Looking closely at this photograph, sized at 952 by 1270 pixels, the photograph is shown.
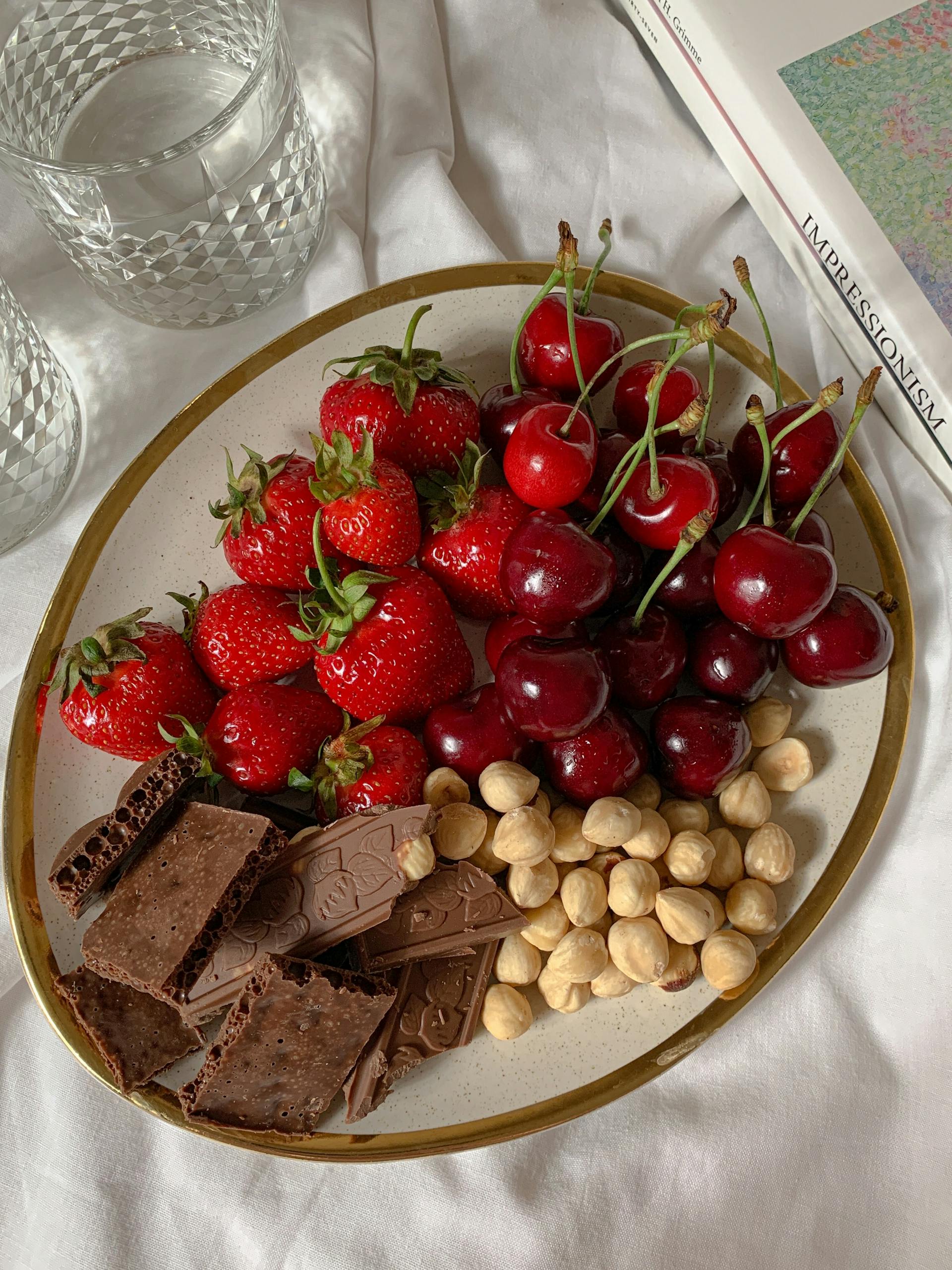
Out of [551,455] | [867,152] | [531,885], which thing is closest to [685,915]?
[531,885]

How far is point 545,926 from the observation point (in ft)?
3.51

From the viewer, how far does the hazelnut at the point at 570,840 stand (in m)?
1.09

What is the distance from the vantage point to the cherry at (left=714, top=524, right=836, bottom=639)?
1001mm

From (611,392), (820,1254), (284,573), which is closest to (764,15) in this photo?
(611,392)

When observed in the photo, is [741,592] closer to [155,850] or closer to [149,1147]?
[155,850]

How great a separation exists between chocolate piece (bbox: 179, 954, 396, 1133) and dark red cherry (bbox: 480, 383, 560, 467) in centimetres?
57

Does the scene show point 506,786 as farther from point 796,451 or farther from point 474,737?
point 796,451

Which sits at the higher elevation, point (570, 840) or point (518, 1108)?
point (570, 840)

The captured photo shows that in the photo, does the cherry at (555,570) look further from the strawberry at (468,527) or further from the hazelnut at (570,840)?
the hazelnut at (570,840)

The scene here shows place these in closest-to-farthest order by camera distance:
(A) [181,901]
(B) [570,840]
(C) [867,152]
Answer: (A) [181,901], (B) [570,840], (C) [867,152]

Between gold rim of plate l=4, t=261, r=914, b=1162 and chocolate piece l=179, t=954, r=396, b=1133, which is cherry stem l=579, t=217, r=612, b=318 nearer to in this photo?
gold rim of plate l=4, t=261, r=914, b=1162

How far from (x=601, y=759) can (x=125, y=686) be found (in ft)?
1.61

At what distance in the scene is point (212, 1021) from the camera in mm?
1066

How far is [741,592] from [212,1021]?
683 millimetres
